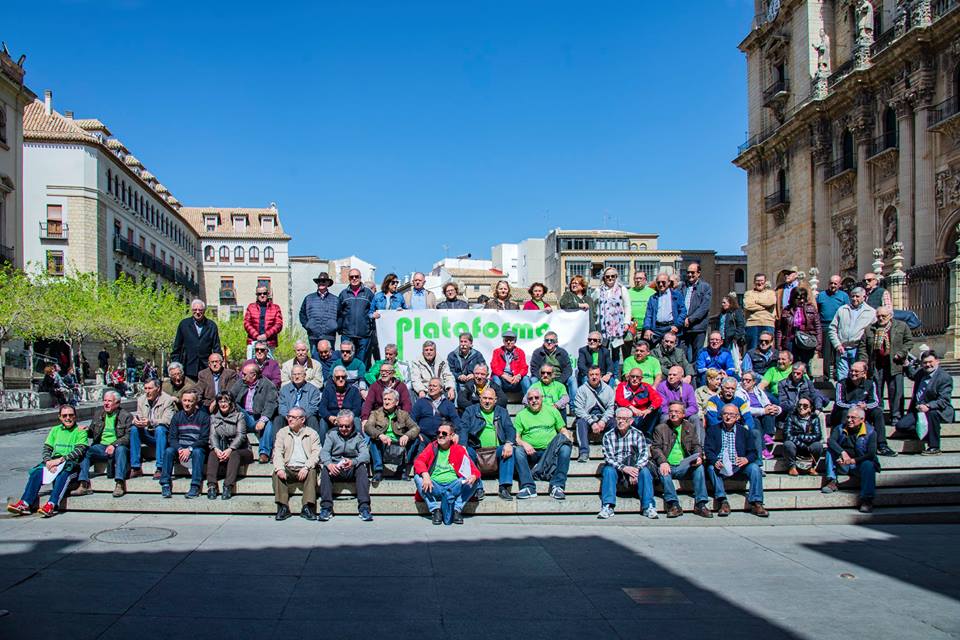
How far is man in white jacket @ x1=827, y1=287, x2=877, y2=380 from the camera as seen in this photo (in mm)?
12586

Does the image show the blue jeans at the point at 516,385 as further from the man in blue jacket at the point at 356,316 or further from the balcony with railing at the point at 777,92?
the balcony with railing at the point at 777,92

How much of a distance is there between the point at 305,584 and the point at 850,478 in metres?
7.81

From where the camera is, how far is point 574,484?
1079 cm

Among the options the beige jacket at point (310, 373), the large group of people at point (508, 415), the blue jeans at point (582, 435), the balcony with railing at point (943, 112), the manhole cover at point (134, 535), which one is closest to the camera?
the manhole cover at point (134, 535)

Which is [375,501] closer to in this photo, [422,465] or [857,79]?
[422,465]

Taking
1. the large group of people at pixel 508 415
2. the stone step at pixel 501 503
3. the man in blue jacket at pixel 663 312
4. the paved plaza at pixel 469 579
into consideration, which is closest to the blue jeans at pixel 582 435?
the large group of people at pixel 508 415

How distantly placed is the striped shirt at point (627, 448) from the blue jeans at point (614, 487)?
0.18 metres

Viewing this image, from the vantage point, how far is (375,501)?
33.7 ft

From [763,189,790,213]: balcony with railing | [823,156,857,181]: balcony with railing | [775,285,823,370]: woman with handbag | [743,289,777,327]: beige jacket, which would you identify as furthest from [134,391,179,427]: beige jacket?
[763,189,790,213]: balcony with railing

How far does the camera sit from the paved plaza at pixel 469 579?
618 cm

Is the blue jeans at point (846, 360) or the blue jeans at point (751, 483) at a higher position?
the blue jeans at point (846, 360)

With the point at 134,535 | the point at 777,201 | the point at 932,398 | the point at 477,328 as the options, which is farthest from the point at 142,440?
the point at 777,201

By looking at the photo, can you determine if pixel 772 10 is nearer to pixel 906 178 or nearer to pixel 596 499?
pixel 906 178

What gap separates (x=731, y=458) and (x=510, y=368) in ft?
12.3
